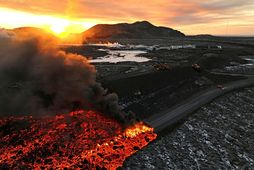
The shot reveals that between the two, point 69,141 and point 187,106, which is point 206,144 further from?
point 69,141

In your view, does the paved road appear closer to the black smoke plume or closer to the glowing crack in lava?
the glowing crack in lava

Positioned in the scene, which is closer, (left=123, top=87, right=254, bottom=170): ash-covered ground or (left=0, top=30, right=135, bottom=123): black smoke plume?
(left=123, top=87, right=254, bottom=170): ash-covered ground

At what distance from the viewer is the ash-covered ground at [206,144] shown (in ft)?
109

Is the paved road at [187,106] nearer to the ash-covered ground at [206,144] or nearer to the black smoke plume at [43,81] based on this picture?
the ash-covered ground at [206,144]

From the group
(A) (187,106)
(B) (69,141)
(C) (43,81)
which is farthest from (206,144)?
(C) (43,81)

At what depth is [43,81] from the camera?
1513 inches

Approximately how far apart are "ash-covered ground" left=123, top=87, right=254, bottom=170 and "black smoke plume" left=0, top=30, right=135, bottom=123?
7096 mm

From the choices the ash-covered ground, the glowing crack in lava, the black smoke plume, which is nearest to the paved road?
the ash-covered ground

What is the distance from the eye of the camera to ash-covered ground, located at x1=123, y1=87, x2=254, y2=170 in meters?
33.3

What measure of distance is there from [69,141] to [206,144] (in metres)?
17.8

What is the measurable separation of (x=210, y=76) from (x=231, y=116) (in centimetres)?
2700

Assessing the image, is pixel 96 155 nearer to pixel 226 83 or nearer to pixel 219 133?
pixel 219 133

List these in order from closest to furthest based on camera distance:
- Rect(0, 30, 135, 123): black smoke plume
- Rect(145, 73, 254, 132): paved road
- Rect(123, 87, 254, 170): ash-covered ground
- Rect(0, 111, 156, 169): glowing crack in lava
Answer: Rect(0, 111, 156, 169): glowing crack in lava
Rect(123, 87, 254, 170): ash-covered ground
Rect(0, 30, 135, 123): black smoke plume
Rect(145, 73, 254, 132): paved road

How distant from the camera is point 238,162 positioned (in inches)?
1417
